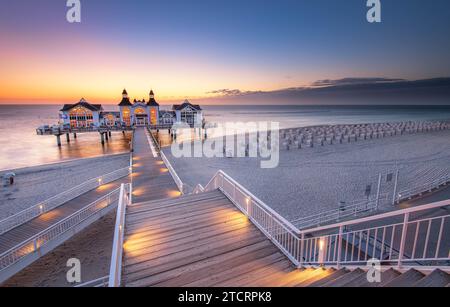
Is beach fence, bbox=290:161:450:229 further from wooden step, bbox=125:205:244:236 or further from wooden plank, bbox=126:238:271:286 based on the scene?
wooden plank, bbox=126:238:271:286

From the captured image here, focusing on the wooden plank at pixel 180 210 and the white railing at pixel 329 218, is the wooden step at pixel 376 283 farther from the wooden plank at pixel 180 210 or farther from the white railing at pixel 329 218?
the white railing at pixel 329 218

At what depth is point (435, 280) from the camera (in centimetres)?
259

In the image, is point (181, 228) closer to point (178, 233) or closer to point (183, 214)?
point (178, 233)

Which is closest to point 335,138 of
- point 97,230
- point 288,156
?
point 288,156

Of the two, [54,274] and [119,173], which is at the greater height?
[119,173]

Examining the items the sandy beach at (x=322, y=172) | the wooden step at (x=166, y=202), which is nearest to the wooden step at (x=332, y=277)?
the wooden step at (x=166, y=202)

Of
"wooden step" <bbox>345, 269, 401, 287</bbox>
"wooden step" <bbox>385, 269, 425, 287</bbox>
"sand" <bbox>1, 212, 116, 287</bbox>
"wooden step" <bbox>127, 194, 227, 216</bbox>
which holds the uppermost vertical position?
"wooden step" <bbox>385, 269, 425, 287</bbox>

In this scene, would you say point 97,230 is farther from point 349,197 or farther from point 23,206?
point 349,197

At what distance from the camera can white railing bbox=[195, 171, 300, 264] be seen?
4.45m

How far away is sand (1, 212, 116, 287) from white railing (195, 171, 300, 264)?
5.94 meters

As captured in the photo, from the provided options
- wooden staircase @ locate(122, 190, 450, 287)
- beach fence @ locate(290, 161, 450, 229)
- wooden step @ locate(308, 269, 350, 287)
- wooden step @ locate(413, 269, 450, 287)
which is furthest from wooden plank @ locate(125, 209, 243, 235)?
beach fence @ locate(290, 161, 450, 229)

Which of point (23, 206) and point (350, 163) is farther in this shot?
point (350, 163)
